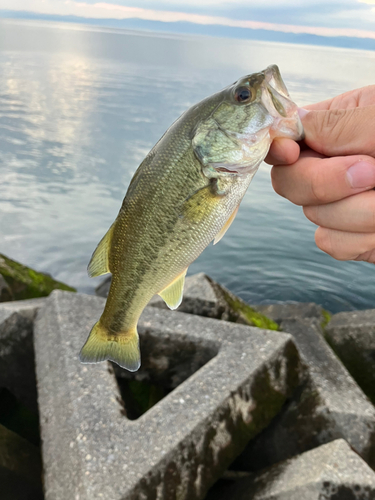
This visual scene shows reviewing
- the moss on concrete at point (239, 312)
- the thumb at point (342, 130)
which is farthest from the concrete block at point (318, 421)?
the thumb at point (342, 130)

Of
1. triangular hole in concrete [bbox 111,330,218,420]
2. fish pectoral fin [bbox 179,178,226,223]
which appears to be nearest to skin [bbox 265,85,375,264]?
fish pectoral fin [bbox 179,178,226,223]

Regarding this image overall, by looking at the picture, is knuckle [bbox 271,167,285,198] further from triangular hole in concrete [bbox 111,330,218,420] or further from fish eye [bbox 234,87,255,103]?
triangular hole in concrete [bbox 111,330,218,420]

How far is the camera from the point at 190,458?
273cm

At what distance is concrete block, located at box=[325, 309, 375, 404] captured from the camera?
4.57 metres

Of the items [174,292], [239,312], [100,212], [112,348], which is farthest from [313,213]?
[100,212]

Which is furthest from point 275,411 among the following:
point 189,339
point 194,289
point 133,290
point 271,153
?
point 271,153

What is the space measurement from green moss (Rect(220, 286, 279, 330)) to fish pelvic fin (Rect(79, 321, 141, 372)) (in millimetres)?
2536

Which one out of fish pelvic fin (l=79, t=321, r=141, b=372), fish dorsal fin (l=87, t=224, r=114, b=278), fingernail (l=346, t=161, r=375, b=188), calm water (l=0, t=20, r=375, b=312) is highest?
fingernail (l=346, t=161, r=375, b=188)

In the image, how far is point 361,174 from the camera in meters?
1.98

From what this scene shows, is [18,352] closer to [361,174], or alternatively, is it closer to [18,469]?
[18,469]

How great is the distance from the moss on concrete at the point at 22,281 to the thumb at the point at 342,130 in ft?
12.6

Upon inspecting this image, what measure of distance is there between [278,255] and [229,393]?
28.7 feet

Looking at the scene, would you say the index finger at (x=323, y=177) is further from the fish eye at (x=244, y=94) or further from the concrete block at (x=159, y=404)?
the concrete block at (x=159, y=404)

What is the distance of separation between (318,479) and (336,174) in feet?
6.24
